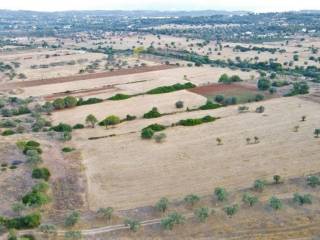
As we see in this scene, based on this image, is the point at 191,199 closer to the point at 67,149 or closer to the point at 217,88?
the point at 67,149

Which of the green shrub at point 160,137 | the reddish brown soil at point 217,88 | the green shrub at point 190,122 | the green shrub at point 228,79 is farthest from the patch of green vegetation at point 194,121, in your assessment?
the green shrub at point 228,79

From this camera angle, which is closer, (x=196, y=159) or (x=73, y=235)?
(x=73, y=235)

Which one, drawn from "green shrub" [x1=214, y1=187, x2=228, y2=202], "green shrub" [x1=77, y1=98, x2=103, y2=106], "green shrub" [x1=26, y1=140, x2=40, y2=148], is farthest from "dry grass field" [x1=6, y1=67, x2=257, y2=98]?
"green shrub" [x1=214, y1=187, x2=228, y2=202]

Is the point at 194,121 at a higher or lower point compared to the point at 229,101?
higher

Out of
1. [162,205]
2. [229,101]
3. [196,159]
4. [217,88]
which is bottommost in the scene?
[217,88]

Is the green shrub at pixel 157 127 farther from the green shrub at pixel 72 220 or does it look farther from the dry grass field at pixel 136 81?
the green shrub at pixel 72 220

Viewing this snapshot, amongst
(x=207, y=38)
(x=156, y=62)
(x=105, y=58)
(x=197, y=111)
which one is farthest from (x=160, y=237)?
(x=207, y=38)

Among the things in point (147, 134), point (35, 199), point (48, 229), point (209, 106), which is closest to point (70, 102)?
point (209, 106)

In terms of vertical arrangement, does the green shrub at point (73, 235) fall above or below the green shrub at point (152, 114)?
above

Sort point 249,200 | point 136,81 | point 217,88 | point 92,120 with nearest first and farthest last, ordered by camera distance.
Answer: point 249,200 → point 92,120 → point 217,88 → point 136,81

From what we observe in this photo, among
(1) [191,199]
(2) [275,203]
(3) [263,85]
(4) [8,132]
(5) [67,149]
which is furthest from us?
(3) [263,85]
